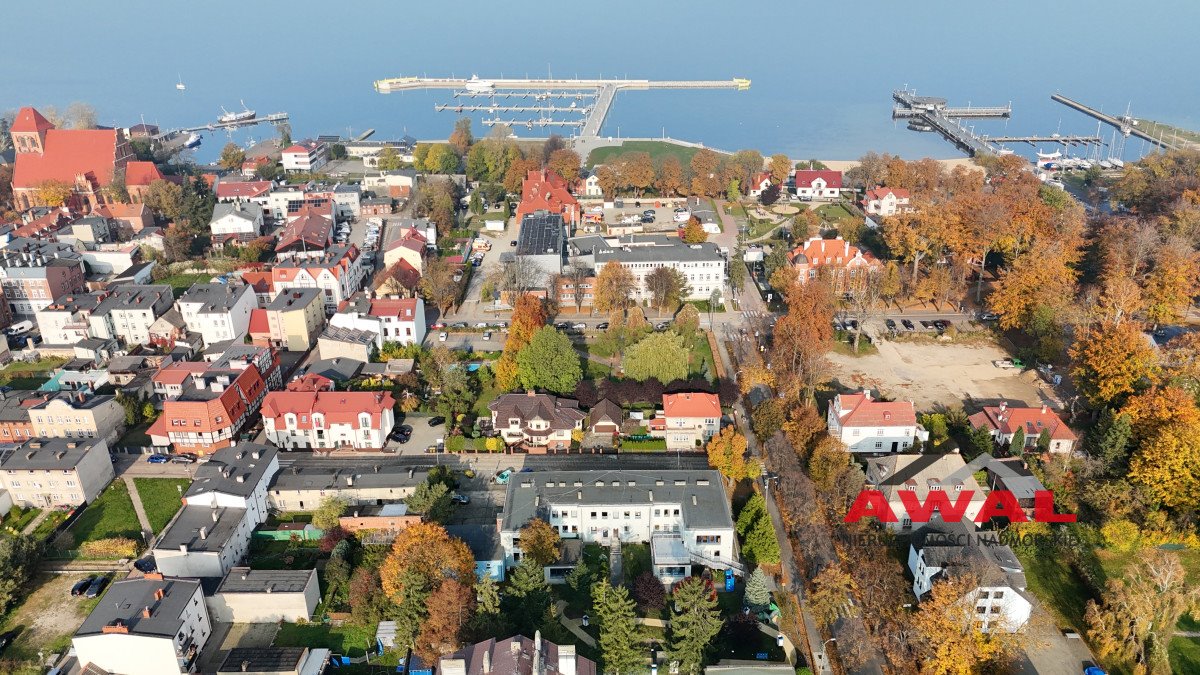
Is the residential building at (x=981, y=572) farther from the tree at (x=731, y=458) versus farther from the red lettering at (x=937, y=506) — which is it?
the tree at (x=731, y=458)

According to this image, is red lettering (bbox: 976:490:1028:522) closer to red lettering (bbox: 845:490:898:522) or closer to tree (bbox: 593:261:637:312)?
red lettering (bbox: 845:490:898:522)

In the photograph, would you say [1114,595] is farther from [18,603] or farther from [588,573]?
[18,603]

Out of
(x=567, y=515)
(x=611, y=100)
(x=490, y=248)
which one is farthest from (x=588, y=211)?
(x=611, y=100)

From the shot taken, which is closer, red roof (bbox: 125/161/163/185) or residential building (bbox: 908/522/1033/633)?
residential building (bbox: 908/522/1033/633)

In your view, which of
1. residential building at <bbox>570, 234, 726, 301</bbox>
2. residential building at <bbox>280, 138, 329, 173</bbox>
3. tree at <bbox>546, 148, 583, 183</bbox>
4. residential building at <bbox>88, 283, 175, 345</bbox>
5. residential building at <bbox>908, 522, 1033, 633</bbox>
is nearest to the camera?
residential building at <bbox>908, 522, 1033, 633</bbox>

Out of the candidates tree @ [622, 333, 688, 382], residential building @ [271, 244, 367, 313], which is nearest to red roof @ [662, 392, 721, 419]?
tree @ [622, 333, 688, 382]

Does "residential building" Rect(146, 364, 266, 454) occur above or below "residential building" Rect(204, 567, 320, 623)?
above

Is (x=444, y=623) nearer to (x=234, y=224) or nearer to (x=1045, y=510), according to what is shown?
(x=1045, y=510)
